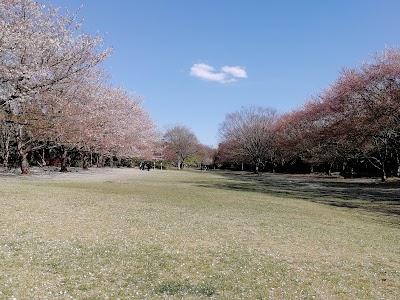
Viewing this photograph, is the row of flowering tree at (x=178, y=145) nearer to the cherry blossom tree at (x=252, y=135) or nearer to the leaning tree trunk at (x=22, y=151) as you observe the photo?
the cherry blossom tree at (x=252, y=135)

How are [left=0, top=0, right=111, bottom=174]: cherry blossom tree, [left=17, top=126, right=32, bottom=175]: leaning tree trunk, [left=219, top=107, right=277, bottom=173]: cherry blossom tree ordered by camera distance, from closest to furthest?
[left=0, top=0, right=111, bottom=174]: cherry blossom tree → [left=17, top=126, right=32, bottom=175]: leaning tree trunk → [left=219, top=107, right=277, bottom=173]: cherry blossom tree

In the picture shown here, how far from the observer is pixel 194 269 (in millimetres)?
7328

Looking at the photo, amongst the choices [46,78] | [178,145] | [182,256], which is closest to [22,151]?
[46,78]

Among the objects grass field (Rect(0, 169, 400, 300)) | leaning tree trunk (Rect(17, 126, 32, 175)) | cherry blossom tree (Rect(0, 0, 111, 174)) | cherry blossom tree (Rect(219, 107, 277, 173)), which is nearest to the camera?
grass field (Rect(0, 169, 400, 300))

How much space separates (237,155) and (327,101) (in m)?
44.8

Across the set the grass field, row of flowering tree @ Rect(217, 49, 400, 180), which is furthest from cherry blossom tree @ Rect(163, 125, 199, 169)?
the grass field

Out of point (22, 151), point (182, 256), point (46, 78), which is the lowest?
point (182, 256)

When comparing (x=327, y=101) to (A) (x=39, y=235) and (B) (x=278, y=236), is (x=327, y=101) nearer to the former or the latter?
(B) (x=278, y=236)

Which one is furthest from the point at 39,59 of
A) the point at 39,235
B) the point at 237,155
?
the point at 237,155

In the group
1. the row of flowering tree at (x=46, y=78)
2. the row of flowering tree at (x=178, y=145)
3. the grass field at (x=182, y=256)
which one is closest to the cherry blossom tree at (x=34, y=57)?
the row of flowering tree at (x=46, y=78)

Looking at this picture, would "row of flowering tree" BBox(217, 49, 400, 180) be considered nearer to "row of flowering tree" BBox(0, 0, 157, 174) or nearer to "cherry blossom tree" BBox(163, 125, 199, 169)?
"row of flowering tree" BBox(0, 0, 157, 174)

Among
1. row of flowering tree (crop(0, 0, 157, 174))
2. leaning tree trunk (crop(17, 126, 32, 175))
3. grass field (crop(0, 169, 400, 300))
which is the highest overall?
row of flowering tree (crop(0, 0, 157, 174))

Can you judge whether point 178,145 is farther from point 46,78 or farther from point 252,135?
point 46,78

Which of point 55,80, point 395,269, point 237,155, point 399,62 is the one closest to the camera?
point 395,269
